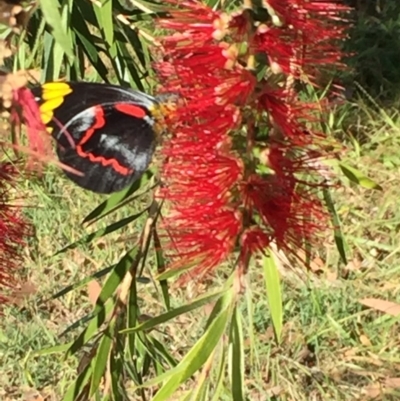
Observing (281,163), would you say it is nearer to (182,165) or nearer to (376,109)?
(182,165)

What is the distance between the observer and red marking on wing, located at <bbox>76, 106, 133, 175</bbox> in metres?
0.74

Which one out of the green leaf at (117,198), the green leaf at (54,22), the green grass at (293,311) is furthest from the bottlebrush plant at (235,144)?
the green grass at (293,311)

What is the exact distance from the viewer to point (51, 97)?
0.74m

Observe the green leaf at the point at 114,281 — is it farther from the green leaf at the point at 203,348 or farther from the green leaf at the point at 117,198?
the green leaf at the point at 203,348

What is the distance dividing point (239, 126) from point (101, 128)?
0.14 m

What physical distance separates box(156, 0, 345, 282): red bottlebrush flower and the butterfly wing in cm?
2

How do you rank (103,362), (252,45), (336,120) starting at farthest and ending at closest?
1. (336,120)
2. (103,362)
3. (252,45)

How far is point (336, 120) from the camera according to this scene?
2.36 metres

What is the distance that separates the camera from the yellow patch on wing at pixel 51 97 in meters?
0.73

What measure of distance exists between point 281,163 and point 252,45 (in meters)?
0.09

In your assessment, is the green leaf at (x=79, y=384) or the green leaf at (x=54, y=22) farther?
the green leaf at (x=79, y=384)

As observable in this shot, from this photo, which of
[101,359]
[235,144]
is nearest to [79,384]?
[101,359]

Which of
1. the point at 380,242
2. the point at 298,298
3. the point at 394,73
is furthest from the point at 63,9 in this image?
the point at 394,73

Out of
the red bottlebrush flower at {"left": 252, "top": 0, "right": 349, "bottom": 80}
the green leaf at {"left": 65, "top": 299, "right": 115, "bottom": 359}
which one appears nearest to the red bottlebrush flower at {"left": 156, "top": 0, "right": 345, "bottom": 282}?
the red bottlebrush flower at {"left": 252, "top": 0, "right": 349, "bottom": 80}
